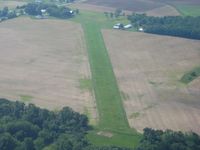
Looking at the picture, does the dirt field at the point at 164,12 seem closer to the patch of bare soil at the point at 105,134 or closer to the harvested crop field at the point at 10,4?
the harvested crop field at the point at 10,4

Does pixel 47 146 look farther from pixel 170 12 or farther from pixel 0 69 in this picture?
pixel 170 12

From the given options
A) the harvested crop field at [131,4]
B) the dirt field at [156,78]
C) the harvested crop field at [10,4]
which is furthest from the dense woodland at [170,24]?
the harvested crop field at [10,4]

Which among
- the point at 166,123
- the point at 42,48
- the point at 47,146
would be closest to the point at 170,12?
the point at 42,48

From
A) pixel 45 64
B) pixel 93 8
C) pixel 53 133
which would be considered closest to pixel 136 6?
pixel 93 8

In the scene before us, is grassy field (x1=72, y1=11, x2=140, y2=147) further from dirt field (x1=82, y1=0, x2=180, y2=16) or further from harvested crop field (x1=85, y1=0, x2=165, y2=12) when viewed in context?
harvested crop field (x1=85, y1=0, x2=165, y2=12)

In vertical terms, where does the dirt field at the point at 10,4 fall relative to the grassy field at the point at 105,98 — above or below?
below

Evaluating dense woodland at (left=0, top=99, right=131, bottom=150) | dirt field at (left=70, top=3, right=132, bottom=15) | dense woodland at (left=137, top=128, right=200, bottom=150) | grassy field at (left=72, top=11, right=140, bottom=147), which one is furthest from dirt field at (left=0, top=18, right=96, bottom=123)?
dirt field at (left=70, top=3, right=132, bottom=15)

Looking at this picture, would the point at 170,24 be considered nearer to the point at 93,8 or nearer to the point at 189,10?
the point at 189,10
